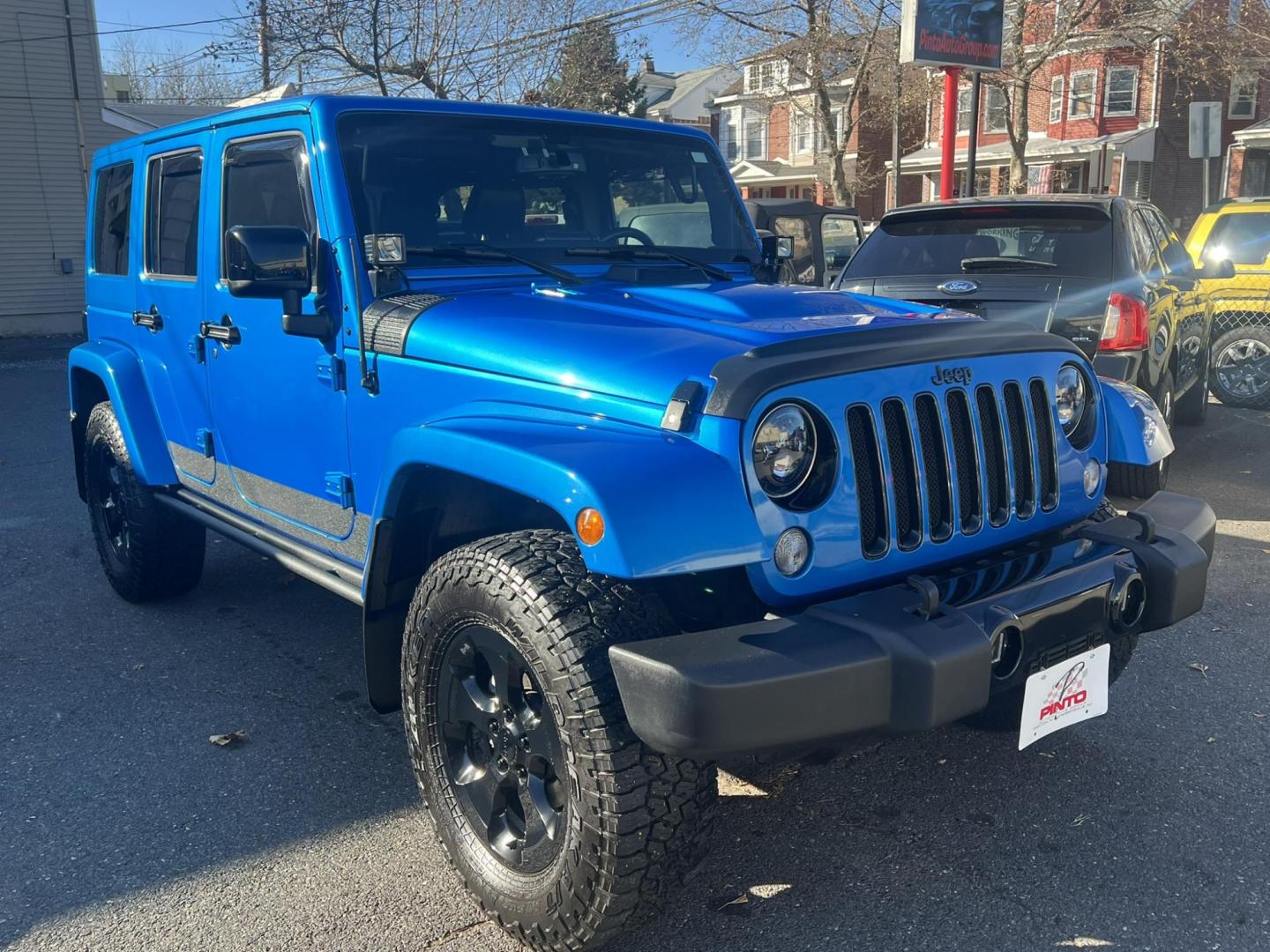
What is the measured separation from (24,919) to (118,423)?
7.98ft

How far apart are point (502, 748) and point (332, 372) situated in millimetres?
1314

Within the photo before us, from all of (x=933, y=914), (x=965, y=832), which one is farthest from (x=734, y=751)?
(x=965, y=832)

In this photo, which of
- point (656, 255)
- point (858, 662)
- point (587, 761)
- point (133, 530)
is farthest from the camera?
point (133, 530)

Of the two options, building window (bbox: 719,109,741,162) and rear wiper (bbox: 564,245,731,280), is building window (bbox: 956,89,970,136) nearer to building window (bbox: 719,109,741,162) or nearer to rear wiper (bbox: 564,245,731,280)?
building window (bbox: 719,109,741,162)

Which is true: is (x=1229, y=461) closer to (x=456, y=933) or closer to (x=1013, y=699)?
(x=1013, y=699)

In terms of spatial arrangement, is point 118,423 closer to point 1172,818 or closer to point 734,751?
point 734,751

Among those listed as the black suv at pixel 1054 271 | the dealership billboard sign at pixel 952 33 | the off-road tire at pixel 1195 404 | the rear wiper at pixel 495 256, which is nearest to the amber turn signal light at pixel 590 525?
the rear wiper at pixel 495 256

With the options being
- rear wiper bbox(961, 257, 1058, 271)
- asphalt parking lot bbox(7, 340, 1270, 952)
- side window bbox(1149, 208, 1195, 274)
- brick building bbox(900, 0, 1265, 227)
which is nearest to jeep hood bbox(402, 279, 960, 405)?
asphalt parking lot bbox(7, 340, 1270, 952)

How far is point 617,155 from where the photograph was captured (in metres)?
3.92

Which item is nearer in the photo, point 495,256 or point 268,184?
point 495,256

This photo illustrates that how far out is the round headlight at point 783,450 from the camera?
7.92ft

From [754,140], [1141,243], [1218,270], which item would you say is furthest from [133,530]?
[754,140]

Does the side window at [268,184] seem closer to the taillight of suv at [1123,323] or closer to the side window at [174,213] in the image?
the side window at [174,213]

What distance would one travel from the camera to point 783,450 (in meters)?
2.45
